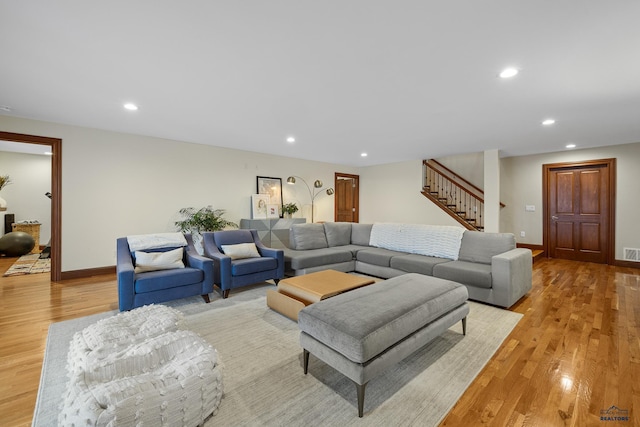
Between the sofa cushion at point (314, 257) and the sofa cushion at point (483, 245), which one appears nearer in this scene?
the sofa cushion at point (483, 245)

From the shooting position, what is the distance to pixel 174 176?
5.15 metres

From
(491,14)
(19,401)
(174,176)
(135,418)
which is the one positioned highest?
(491,14)

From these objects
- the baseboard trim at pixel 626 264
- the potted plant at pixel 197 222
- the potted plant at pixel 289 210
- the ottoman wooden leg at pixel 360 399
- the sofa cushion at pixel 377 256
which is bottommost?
the ottoman wooden leg at pixel 360 399

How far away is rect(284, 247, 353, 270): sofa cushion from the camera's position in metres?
4.07

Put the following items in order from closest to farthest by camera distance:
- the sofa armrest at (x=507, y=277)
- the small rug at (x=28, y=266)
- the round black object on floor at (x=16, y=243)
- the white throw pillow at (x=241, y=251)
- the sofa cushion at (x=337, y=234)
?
the sofa armrest at (x=507, y=277), the white throw pillow at (x=241, y=251), the small rug at (x=28, y=266), the sofa cushion at (x=337, y=234), the round black object on floor at (x=16, y=243)

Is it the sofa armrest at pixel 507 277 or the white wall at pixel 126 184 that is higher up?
the white wall at pixel 126 184

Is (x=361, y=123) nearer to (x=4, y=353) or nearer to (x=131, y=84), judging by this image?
(x=131, y=84)

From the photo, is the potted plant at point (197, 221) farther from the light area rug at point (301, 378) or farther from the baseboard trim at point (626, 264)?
the baseboard trim at point (626, 264)

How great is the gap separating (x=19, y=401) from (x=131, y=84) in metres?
2.70

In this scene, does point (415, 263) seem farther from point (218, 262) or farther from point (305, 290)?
point (218, 262)

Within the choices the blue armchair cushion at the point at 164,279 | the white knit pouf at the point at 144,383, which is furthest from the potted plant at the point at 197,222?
the white knit pouf at the point at 144,383

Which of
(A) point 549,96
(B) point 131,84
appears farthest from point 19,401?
(A) point 549,96

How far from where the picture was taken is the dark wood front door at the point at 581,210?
18.0 feet

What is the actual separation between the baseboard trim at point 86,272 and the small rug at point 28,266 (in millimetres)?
938
